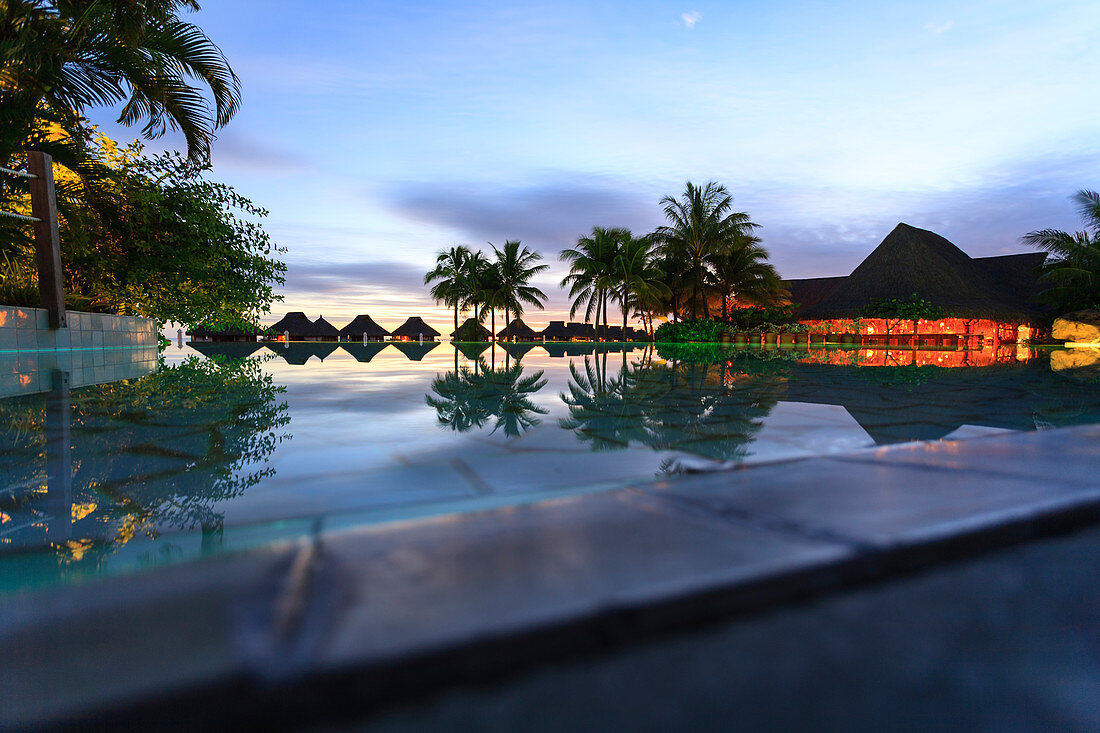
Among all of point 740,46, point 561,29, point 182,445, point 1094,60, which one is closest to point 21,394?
point 182,445

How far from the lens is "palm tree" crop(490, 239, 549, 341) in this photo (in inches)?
1232

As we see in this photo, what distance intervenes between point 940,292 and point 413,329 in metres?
40.5

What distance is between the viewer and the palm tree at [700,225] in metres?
Answer: 24.7

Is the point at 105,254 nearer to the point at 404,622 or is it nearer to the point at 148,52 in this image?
the point at 148,52

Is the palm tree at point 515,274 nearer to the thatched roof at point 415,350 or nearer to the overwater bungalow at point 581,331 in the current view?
the thatched roof at point 415,350

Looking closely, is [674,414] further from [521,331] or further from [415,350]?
[521,331]

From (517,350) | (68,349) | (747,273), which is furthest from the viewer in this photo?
(747,273)

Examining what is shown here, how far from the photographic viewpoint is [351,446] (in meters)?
2.48

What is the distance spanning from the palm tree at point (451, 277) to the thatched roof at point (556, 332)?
14.6 m

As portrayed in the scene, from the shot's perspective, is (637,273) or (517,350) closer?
(517,350)

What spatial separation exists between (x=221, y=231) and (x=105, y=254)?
195 cm

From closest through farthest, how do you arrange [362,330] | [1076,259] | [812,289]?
[1076,259]
[812,289]
[362,330]

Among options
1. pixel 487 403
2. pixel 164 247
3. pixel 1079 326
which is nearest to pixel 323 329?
pixel 164 247

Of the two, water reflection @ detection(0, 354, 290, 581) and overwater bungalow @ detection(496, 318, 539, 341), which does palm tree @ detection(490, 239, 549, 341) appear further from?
water reflection @ detection(0, 354, 290, 581)
